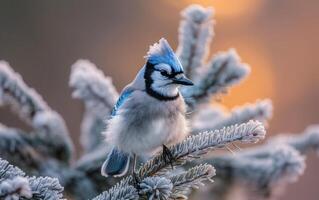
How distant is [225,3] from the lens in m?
Answer: 9.91

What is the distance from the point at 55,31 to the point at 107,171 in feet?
22.0

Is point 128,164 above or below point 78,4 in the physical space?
below

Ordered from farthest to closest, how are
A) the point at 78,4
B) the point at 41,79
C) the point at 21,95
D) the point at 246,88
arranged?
the point at 78,4, the point at 246,88, the point at 41,79, the point at 21,95

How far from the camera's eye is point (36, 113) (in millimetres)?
2889

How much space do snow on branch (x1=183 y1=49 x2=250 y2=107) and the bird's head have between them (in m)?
0.08

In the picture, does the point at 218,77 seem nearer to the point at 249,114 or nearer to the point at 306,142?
the point at 249,114

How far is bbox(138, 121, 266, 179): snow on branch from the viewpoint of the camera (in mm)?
2086

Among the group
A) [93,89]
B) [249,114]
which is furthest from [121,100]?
[249,114]

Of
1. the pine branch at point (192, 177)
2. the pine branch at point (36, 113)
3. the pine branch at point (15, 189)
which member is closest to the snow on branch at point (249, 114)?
the pine branch at point (36, 113)

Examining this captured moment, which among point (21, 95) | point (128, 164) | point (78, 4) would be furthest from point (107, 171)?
point (78, 4)

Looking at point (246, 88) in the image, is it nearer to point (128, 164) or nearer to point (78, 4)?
point (78, 4)

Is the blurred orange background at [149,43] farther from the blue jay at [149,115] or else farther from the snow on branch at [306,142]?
the blue jay at [149,115]

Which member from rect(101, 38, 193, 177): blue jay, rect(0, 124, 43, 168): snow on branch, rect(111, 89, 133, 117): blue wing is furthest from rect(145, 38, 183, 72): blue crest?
rect(0, 124, 43, 168): snow on branch

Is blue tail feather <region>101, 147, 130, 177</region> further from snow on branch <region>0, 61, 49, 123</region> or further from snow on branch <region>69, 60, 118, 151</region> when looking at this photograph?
snow on branch <region>0, 61, 49, 123</region>
